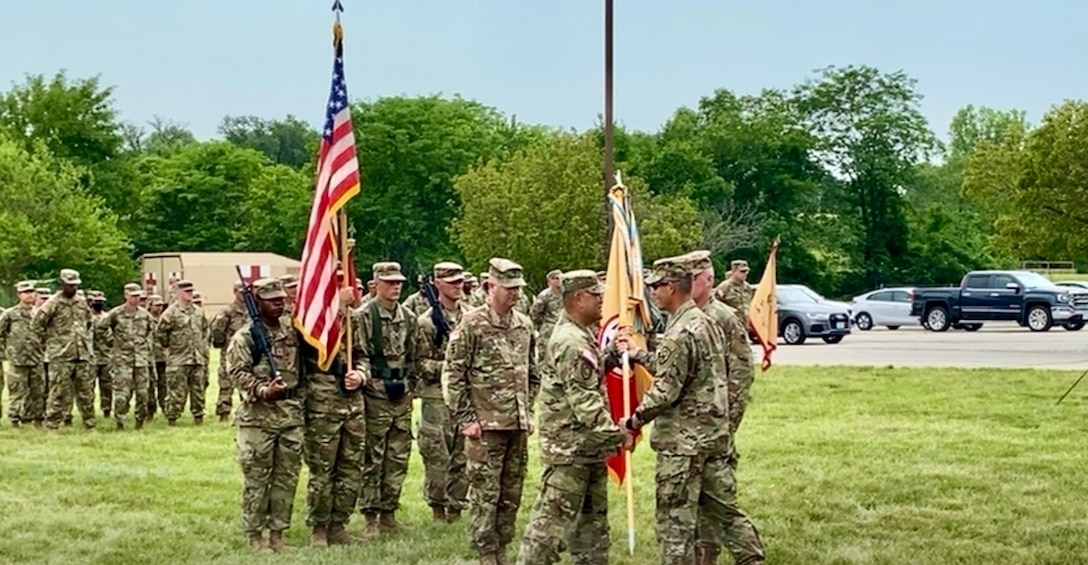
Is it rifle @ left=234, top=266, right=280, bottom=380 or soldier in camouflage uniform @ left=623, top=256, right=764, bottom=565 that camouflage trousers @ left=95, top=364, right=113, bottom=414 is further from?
soldier in camouflage uniform @ left=623, top=256, right=764, bottom=565

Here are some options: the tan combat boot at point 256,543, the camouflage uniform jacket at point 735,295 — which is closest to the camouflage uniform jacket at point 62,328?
the camouflage uniform jacket at point 735,295

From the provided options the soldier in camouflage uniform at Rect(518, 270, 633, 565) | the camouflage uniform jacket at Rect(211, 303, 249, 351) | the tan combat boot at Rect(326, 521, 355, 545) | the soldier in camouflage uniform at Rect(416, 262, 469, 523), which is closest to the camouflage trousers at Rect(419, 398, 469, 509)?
the soldier in camouflage uniform at Rect(416, 262, 469, 523)

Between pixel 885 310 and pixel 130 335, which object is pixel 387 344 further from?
pixel 885 310

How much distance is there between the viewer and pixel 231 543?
33.1 feet

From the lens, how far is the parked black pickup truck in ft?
119

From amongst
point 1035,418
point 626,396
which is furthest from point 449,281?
point 1035,418

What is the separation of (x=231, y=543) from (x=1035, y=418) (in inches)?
414

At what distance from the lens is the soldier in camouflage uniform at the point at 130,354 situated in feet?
58.8

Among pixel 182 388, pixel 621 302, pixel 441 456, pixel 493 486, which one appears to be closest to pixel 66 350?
pixel 182 388

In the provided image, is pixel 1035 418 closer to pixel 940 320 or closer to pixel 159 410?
pixel 159 410

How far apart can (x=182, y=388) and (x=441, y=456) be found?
29.2 ft

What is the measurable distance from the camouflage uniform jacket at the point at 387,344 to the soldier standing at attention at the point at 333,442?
0.25 m

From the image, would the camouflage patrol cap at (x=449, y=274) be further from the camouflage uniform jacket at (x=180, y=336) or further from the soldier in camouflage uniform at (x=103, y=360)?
the soldier in camouflage uniform at (x=103, y=360)

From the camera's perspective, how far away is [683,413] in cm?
802
